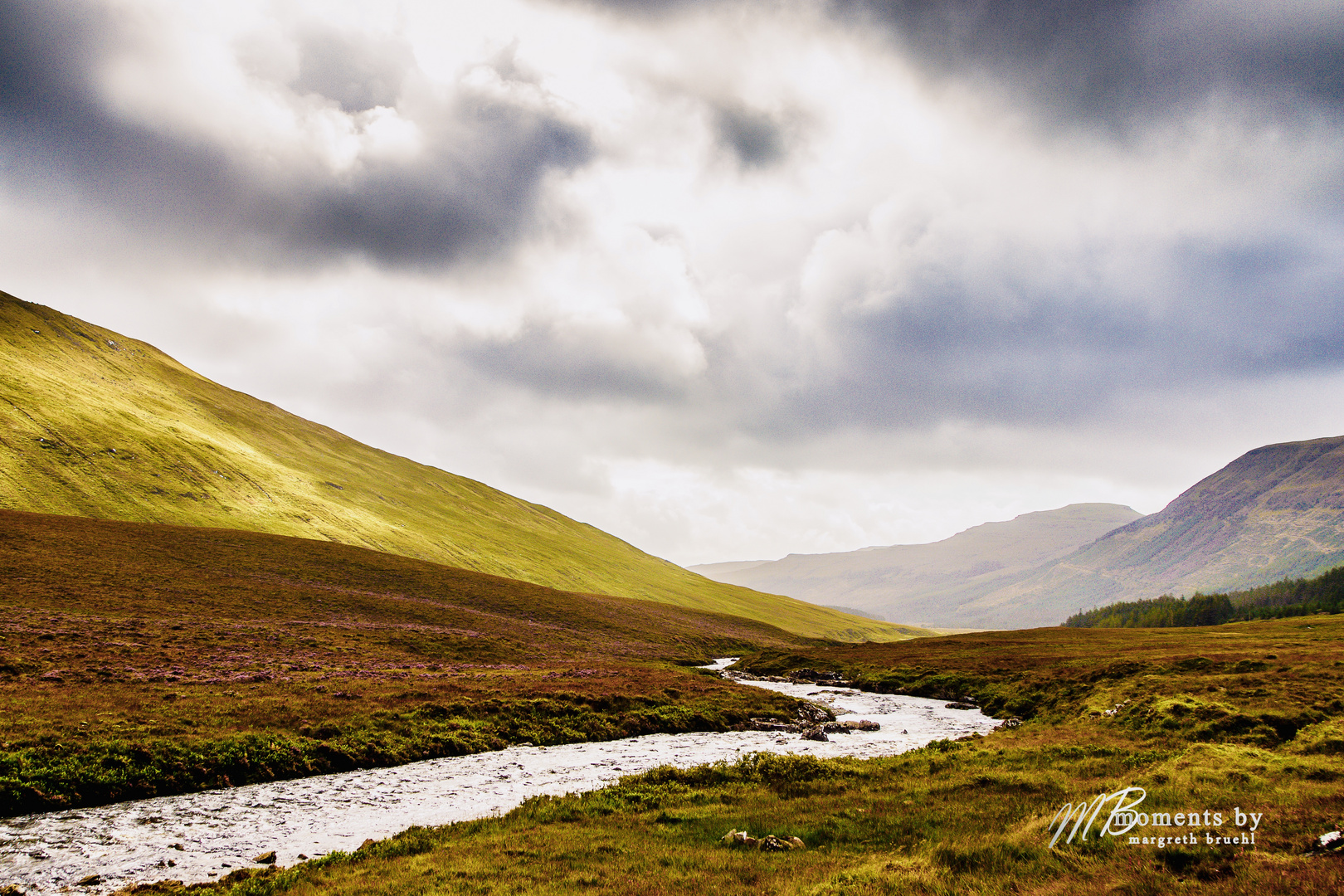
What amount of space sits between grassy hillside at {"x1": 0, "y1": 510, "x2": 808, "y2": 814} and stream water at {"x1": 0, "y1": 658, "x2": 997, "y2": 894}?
230cm

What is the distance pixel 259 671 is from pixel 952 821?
1982 inches

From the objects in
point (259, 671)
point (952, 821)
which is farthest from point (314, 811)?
point (259, 671)

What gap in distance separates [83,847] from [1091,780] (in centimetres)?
3630

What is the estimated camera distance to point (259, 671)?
4681cm

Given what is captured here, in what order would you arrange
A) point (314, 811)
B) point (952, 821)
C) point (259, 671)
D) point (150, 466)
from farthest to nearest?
point (150, 466), point (259, 671), point (314, 811), point (952, 821)

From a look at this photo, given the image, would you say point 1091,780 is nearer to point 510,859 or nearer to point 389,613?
point 510,859

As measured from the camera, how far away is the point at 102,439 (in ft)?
427

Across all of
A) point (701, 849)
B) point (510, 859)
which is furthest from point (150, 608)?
point (701, 849)

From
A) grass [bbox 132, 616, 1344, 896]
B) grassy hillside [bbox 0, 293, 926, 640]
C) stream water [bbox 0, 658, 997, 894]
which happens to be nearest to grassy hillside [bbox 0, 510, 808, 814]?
stream water [bbox 0, 658, 997, 894]

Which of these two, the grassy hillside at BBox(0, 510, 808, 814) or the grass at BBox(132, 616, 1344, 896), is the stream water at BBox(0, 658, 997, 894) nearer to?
the grassy hillside at BBox(0, 510, 808, 814)

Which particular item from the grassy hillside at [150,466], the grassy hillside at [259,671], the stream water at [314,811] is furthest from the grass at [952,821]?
the grassy hillside at [150,466]

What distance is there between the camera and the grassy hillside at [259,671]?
28844 mm

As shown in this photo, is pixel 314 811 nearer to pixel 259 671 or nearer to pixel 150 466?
pixel 259 671

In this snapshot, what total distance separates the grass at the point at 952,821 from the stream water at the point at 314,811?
8.74 feet
